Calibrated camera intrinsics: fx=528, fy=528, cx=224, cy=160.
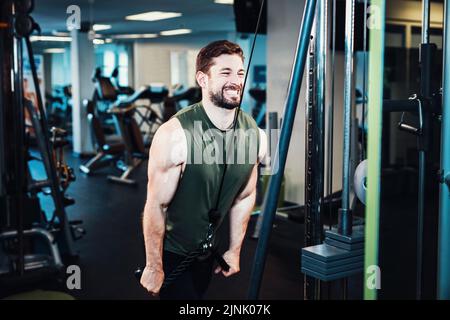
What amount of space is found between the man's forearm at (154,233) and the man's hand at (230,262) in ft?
0.55

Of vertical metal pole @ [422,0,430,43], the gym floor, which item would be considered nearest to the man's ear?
the gym floor

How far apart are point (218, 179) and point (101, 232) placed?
9.73 ft

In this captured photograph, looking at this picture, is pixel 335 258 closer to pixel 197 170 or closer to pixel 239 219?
pixel 239 219

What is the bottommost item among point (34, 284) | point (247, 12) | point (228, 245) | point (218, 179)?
point (34, 284)

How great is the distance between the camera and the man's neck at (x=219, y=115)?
1239 millimetres

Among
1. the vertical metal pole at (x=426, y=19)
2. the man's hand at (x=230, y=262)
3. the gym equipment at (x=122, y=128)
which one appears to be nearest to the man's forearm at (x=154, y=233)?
the man's hand at (x=230, y=262)

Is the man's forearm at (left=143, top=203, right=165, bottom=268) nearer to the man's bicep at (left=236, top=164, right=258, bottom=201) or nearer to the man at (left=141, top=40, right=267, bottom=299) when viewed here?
the man at (left=141, top=40, right=267, bottom=299)

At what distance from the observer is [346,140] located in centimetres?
125

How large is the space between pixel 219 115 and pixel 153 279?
0.44m

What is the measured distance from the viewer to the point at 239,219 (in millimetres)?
1346

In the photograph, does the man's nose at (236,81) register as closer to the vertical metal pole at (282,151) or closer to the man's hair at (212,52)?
the man's hair at (212,52)

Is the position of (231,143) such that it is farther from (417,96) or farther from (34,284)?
(34,284)

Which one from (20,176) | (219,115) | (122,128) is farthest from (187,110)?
(122,128)
